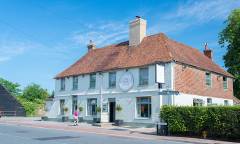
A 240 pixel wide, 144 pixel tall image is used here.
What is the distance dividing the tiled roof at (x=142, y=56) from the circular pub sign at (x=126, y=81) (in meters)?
0.87

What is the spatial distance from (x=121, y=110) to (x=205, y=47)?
15804mm

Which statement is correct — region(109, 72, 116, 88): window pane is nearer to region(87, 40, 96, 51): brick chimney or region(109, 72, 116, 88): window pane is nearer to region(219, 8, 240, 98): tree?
region(87, 40, 96, 51): brick chimney

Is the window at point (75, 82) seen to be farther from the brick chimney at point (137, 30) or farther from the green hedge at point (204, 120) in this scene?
the green hedge at point (204, 120)

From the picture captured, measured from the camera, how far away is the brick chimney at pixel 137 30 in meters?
35.4

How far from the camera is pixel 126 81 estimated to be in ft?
111

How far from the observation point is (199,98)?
32969 mm

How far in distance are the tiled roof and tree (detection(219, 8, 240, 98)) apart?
5.30m

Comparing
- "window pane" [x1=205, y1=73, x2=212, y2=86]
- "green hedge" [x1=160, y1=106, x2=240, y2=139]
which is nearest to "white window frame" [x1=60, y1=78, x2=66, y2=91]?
"window pane" [x1=205, y1=73, x2=212, y2=86]

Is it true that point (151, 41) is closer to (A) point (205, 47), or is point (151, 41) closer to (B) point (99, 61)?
(B) point (99, 61)

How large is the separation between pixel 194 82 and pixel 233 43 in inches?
574

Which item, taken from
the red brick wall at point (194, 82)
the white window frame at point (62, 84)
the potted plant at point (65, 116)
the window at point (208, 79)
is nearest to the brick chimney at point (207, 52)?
the red brick wall at point (194, 82)

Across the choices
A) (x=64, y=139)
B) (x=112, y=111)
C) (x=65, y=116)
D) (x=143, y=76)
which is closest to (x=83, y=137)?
(x=64, y=139)

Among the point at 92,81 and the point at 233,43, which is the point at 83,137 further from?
the point at 233,43

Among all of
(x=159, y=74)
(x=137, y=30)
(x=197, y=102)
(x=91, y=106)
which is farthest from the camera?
(x=91, y=106)
